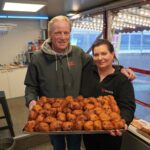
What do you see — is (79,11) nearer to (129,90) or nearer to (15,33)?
(15,33)

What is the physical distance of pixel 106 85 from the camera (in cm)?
135

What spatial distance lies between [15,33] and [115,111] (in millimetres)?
4235

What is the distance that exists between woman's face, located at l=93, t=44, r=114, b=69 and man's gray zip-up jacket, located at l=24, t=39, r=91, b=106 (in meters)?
0.20

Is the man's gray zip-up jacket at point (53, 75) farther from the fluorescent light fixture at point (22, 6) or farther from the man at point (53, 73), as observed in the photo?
the fluorescent light fixture at point (22, 6)

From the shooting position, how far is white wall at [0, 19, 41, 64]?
487 centimetres

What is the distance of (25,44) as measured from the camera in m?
5.06

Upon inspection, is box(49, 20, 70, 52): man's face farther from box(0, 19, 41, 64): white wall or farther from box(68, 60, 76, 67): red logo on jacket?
box(0, 19, 41, 64): white wall

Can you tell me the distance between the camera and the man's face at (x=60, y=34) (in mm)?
1356

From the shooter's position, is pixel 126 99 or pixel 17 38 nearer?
pixel 126 99

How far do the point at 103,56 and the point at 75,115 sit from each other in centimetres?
41

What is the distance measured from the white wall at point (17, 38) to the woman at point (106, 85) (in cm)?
379

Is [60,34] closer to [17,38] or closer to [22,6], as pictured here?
[22,6]

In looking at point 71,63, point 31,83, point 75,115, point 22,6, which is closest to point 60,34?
point 71,63

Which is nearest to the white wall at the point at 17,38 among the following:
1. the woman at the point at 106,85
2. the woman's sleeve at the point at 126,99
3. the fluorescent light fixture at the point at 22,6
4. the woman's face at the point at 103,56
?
the fluorescent light fixture at the point at 22,6
